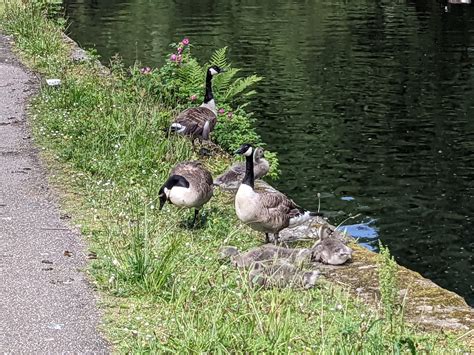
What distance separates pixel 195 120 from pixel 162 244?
3.91 meters

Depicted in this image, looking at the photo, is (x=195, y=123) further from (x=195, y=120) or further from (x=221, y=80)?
(x=221, y=80)

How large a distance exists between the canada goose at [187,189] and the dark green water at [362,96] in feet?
12.1

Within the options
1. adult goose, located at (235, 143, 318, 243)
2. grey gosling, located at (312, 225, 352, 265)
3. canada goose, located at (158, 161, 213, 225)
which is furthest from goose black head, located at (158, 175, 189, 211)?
grey gosling, located at (312, 225, 352, 265)

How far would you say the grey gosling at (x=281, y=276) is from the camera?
6789 mm

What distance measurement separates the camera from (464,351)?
6172 millimetres

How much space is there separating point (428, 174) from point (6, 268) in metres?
9.55

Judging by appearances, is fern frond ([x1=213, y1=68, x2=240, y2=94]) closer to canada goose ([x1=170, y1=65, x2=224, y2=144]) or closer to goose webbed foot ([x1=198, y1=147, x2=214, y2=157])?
goose webbed foot ([x1=198, y1=147, x2=214, y2=157])

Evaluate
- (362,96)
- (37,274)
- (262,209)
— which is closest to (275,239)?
(262,209)

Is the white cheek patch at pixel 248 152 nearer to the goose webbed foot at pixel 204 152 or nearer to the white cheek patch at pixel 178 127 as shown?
the white cheek patch at pixel 178 127

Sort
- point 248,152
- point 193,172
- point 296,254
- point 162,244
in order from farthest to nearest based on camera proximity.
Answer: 1. point 248,152
2. point 193,172
3. point 296,254
4. point 162,244

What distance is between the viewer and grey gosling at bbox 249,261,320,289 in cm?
679

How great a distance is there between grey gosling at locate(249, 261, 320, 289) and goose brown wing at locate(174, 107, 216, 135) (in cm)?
422

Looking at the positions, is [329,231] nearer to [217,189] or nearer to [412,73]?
[217,189]

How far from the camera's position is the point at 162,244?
24.2 ft
